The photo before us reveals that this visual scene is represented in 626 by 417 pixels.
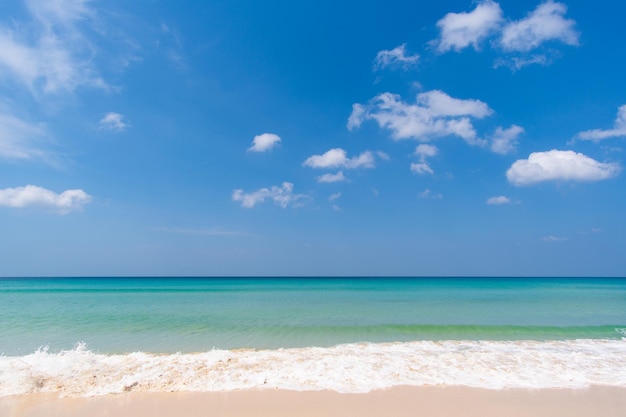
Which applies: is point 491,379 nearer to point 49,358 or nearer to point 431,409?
point 431,409

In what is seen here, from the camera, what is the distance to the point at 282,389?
764cm

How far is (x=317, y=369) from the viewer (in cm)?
898

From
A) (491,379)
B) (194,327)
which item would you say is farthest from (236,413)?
(194,327)

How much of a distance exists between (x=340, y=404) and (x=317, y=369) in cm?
224

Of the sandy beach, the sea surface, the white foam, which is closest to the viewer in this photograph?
the sandy beach

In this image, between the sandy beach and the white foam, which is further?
the white foam

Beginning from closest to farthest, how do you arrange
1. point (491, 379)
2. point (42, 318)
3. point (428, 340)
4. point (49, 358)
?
point (491, 379) → point (49, 358) → point (428, 340) → point (42, 318)

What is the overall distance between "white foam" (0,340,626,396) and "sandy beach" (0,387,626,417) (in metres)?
0.37

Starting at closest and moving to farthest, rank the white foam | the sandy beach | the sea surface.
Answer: the sandy beach < the white foam < the sea surface

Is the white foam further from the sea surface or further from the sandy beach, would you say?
the sandy beach

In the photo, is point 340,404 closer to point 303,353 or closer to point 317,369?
point 317,369

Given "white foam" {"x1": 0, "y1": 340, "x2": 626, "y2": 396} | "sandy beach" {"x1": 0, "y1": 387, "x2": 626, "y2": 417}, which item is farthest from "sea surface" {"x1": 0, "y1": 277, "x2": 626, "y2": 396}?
"sandy beach" {"x1": 0, "y1": 387, "x2": 626, "y2": 417}

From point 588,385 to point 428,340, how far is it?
594 cm

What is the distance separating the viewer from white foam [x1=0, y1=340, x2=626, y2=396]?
7891mm
